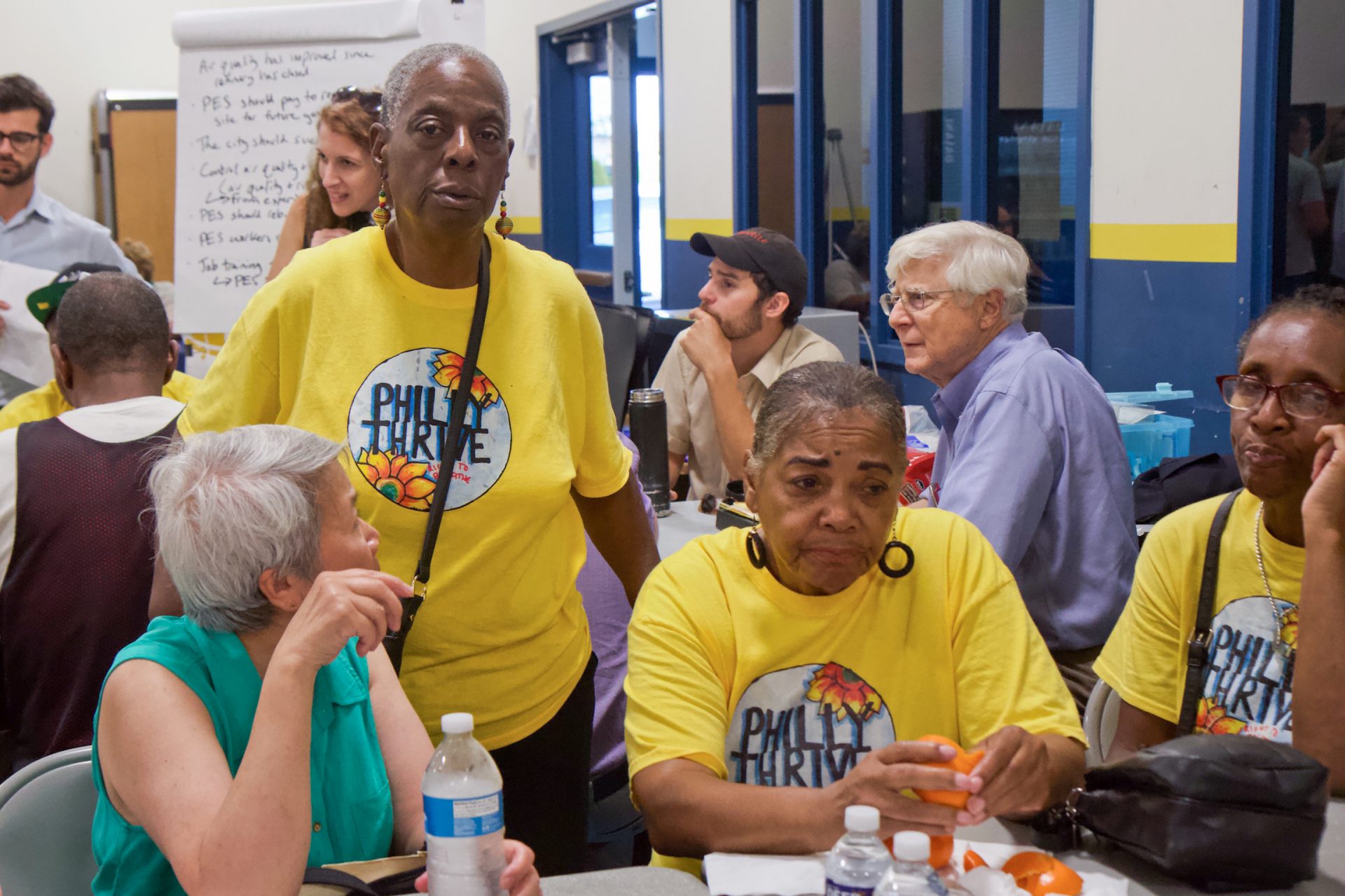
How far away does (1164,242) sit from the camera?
408 cm

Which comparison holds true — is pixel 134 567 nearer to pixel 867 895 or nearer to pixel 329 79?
pixel 867 895

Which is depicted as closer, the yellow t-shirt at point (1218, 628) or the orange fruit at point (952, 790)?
the orange fruit at point (952, 790)

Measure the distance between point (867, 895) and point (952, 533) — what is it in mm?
636

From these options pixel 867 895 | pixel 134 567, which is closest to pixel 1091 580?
pixel 867 895

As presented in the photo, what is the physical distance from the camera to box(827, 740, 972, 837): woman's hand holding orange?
1.38 metres

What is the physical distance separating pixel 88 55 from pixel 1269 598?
9386 mm

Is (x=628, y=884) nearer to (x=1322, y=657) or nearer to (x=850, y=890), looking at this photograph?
(x=850, y=890)

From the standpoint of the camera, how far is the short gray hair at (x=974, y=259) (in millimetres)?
2676

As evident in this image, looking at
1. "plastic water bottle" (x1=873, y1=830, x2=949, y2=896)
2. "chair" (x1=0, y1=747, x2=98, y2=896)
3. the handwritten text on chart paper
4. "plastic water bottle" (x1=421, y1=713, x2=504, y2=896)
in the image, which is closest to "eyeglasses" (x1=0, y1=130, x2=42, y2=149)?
the handwritten text on chart paper

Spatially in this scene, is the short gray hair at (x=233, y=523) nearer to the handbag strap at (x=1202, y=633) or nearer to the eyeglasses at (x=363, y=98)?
the handbag strap at (x=1202, y=633)

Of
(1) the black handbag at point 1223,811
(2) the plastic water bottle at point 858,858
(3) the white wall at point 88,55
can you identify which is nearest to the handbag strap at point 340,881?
(2) the plastic water bottle at point 858,858

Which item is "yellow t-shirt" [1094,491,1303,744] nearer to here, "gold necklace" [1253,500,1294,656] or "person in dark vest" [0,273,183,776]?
"gold necklace" [1253,500,1294,656]

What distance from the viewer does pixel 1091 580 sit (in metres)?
2.45

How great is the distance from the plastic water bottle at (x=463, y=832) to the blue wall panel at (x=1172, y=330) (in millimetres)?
3015
